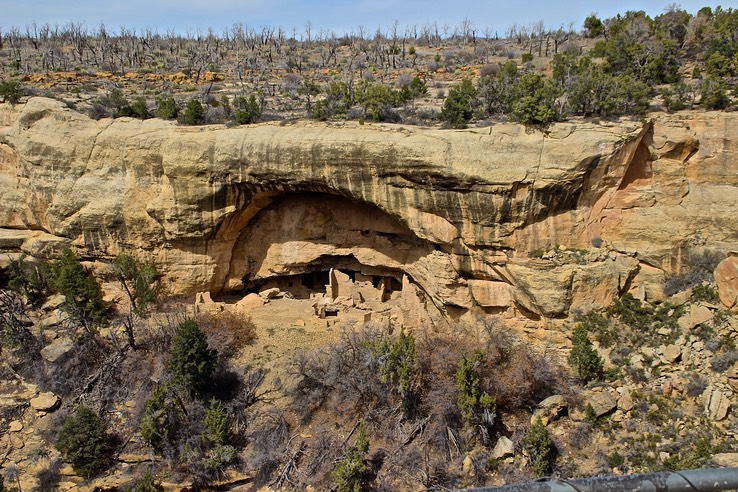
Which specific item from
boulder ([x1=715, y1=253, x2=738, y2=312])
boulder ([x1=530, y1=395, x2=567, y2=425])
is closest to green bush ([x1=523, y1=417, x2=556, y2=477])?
boulder ([x1=530, y1=395, x2=567, y2=425])

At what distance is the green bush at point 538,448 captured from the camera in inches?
599

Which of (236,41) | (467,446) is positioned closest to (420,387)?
(467,446)

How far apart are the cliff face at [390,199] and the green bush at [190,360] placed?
4978 millimetres

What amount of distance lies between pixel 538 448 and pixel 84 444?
12911 millimetres

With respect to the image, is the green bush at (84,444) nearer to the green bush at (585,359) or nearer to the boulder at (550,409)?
the boulder at (550,409)

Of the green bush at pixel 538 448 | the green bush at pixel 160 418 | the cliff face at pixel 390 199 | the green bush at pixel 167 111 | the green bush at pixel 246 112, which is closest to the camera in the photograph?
the green bush at pixel 538 448

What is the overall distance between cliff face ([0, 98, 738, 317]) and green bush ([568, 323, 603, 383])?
1.36 m

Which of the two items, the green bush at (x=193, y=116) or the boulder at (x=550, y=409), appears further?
the green bush at (x=193, y=116)

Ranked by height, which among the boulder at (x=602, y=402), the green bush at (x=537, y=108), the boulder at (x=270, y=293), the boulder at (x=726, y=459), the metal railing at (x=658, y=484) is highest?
the green bush at (x=537, y=108)

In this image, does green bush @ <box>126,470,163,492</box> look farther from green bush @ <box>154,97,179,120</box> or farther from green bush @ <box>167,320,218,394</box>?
green bush @ <box>154,97,179,120</box>

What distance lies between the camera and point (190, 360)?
60.6 ft

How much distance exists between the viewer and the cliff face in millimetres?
18125

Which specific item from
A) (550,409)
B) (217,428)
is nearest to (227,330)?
(217,428)

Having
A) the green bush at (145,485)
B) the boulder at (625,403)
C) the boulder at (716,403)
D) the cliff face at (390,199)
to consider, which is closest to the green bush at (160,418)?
the green bush at (145,485)
